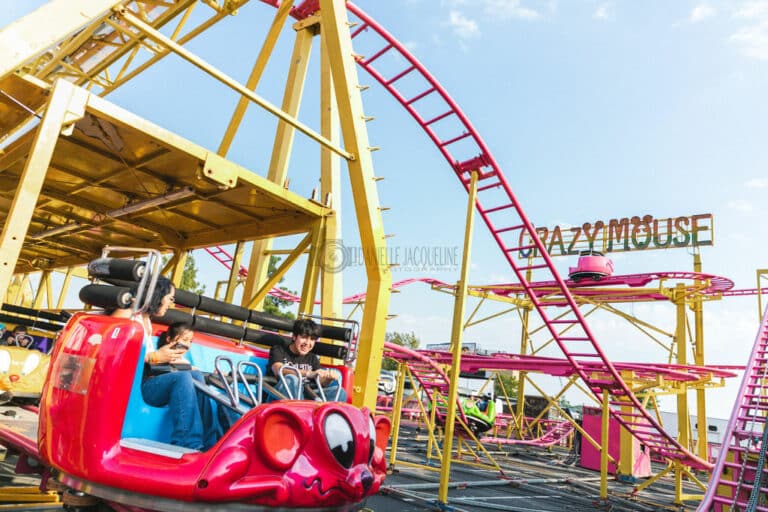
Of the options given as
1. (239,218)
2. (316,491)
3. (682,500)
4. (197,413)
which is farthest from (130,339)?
(682,500)

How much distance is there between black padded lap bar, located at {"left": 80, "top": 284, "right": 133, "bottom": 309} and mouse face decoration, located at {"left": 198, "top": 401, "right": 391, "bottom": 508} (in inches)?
36.3

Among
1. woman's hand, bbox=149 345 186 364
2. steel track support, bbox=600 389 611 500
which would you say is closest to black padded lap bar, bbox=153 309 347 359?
woman's hand, bbox=149 345 186 364

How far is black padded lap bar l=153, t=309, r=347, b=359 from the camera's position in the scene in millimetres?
3559

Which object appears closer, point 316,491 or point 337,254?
point 316,491

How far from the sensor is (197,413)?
248cm

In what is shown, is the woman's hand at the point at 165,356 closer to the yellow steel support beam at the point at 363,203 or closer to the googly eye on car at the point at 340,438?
the googly eye on car at the point at 340,438

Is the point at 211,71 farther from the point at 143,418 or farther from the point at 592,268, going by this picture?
the point at 592,268

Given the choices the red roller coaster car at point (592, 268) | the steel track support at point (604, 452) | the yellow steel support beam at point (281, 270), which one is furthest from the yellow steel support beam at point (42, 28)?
the red roller coaster car at point (592, 268)

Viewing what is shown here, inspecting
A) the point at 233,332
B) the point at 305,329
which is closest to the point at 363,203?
the point at 305,329

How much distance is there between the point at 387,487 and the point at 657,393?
16.8 feet

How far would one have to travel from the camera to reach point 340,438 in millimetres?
2129

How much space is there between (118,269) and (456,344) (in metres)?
3.45

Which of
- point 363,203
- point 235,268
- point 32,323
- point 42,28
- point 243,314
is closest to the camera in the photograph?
point 42,28

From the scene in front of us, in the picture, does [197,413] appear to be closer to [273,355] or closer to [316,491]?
[316,491]
